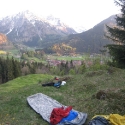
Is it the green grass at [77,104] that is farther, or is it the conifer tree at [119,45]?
the conifer tree at [119,45]

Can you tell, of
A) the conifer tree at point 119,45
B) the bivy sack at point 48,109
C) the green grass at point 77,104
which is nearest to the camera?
the bivy sack at point 48,109

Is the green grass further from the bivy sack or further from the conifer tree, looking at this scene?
the conifer tree

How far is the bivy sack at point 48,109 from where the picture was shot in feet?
37.9

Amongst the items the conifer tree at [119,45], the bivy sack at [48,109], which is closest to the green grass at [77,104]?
the bivy sack at [48,109]

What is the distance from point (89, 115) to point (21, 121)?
4.24 m

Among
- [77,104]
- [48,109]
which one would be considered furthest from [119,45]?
[48,109]

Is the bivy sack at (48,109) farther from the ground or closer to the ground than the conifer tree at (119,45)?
closer to the ground

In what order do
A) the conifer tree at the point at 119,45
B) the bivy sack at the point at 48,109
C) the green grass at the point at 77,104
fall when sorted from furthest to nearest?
the conifer tree at the point at 119,45, the green grass at the point at 77,104, the bivy sack at the point at 48,109

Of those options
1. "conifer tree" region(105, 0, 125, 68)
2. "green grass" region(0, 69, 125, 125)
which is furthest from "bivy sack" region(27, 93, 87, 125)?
"conifer tree" region(105, 0, 125, 68)

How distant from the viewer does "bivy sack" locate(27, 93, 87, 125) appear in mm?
11547

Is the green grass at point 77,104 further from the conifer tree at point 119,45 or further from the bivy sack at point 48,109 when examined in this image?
the conifer tree at point 119,45

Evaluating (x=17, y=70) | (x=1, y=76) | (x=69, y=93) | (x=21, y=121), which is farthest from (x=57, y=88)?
(x=1, y=76)

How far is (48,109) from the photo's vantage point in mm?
14578

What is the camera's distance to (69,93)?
2028cm
